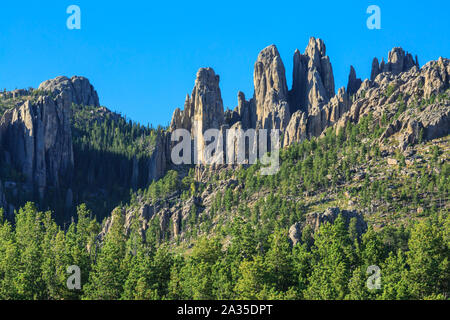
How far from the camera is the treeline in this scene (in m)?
101

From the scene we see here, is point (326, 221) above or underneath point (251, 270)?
above

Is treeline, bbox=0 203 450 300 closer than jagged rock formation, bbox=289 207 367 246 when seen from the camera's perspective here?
Yes

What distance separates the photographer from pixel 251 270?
338 ft

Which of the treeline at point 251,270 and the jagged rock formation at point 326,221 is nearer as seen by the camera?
the treeline at point 251,270

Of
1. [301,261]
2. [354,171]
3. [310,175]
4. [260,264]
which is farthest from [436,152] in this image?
[260,264]

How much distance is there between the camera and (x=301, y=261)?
11462cm

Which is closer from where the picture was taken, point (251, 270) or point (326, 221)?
point (251, 270)

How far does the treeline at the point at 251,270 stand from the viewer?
101m

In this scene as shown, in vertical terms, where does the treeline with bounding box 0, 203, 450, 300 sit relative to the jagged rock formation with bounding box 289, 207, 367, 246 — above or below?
below
